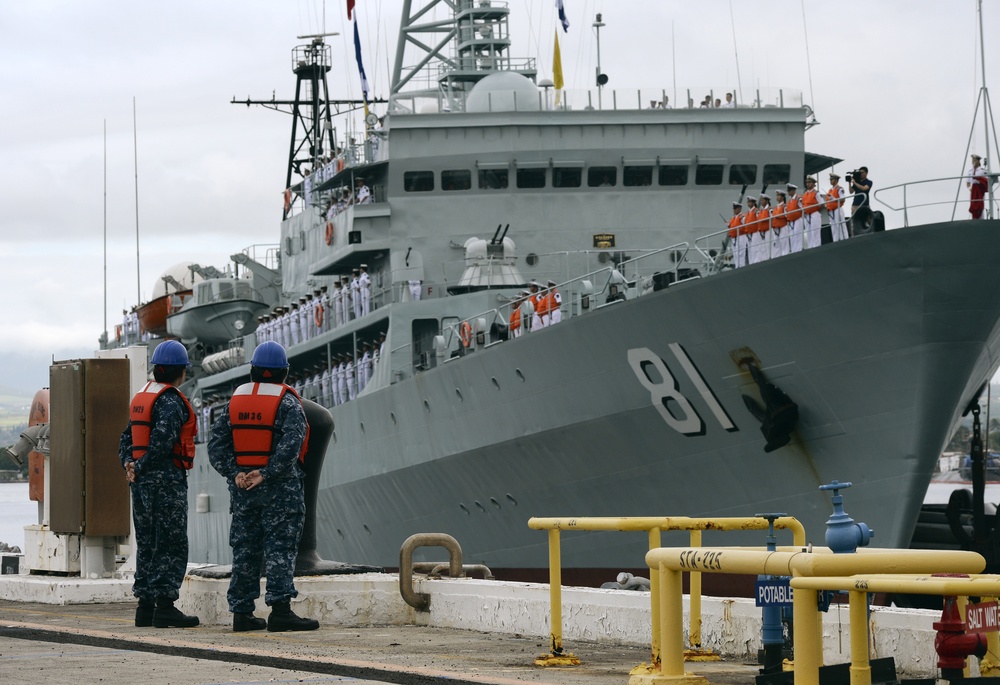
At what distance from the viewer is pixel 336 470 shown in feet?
81.6

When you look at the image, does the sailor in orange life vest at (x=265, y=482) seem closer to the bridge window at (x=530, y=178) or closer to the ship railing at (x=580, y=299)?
the ship railing at (x=580, y=299)

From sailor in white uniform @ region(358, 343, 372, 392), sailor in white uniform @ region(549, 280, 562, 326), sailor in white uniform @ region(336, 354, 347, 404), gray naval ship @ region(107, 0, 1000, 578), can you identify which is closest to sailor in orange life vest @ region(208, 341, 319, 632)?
gray naval ship @ region(107, 0, 1000, 578)

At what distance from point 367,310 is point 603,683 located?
740 inches

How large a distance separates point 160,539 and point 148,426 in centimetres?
66

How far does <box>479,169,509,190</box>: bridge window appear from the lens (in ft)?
81.1

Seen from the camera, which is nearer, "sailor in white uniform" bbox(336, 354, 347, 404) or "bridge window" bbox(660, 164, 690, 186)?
"bridge window" bbox(660, 164, 690, 186)

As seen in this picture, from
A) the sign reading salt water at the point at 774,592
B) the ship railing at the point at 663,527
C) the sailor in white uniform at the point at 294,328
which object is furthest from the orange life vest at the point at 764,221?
the sailor in white uniform at the point at 294,328

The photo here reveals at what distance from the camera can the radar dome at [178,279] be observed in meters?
37.4

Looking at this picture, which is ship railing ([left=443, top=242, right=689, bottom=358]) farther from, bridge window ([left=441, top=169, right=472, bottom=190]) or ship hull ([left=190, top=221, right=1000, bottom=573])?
bridge window ([left=441, top=169, right=472, bottom=190])

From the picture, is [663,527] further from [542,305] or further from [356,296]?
[356,296]

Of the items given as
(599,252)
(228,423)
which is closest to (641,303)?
(599,252)

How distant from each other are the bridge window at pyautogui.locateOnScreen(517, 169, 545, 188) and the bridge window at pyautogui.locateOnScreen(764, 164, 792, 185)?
3.61 m

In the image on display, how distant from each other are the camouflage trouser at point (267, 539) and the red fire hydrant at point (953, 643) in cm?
423

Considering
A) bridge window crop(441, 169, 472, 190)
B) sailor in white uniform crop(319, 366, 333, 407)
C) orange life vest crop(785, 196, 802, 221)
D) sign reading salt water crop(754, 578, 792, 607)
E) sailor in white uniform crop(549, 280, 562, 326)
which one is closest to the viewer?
sign reading salt water crop(754, 578, 792, 607)
